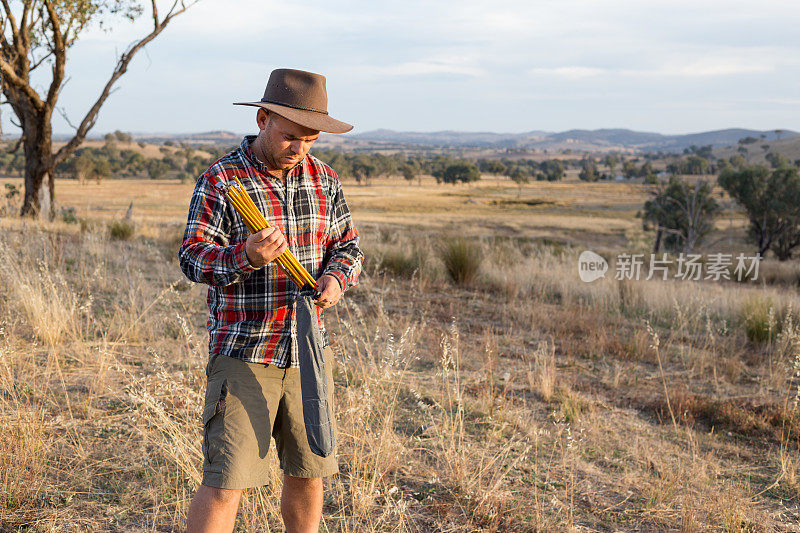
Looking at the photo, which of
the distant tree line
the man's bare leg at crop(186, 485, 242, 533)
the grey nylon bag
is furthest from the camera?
the distant tree line

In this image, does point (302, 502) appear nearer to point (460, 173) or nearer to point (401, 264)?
point (401, 264)

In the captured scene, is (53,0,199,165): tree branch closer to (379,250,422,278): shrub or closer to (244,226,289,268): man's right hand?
(379,250,422,278): shrub

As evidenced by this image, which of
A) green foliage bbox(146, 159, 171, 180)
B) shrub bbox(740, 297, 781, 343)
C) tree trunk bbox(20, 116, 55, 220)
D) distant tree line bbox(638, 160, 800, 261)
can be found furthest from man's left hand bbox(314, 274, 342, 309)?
green foliage bbox(146, 159, 171, 180)

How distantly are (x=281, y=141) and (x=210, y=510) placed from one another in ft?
4.18

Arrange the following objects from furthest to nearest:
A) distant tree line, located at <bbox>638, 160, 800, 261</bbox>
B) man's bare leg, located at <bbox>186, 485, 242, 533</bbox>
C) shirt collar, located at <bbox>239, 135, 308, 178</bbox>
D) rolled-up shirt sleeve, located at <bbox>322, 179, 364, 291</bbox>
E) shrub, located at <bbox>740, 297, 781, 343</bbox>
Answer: distant tree line, located at <bbox>638, 160, 800, 261</bbox>
shrub, located at <bbox>740, 297, 781, 343</bbox>
rolled-up shirt sleeve, located at <bbox>322, 179, 364, 291</bbox>
shirt collar, located at <bbox>239, 135, 308, 178</bbox>
man's bare leg, located at <bbox>186, 485, 242, 533</bbox>

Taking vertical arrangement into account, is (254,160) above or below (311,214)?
above

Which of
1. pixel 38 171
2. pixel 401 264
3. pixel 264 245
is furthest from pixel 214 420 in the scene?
pixel 38 171

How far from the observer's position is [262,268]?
7.22 feet

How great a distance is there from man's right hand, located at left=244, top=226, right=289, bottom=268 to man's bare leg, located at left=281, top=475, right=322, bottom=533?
903 mm

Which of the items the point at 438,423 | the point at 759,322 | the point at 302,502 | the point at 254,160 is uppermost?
the point at 254,160

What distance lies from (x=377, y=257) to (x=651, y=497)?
6.66 metres

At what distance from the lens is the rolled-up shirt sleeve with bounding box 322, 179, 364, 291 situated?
237 cm

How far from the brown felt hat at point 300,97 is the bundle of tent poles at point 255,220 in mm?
311

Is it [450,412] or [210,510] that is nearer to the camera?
[210,510]
